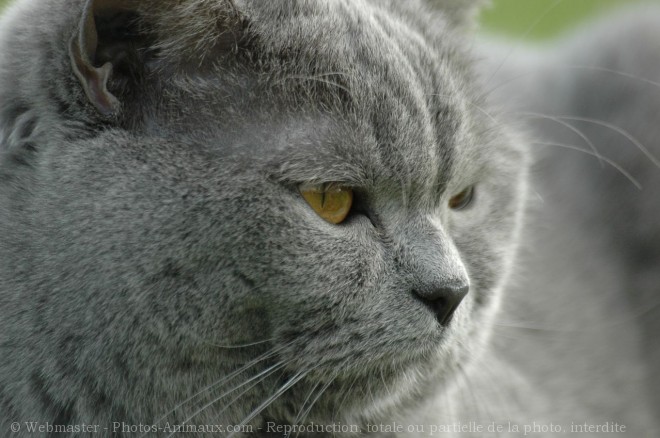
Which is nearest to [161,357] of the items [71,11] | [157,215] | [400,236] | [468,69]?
[157,215]

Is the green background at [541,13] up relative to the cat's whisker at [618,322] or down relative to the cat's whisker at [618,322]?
up

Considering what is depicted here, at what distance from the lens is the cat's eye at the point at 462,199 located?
1.57 m

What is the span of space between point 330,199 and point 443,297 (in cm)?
24

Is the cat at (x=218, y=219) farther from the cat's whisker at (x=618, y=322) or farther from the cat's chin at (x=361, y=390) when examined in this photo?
the cat's whisker at (x=618, y=322)

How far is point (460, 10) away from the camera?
1.84m

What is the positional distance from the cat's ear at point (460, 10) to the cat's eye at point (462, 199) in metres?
0.43

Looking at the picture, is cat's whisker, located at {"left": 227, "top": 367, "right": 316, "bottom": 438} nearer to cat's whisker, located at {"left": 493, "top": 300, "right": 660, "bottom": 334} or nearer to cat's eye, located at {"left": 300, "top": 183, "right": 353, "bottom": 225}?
cat's eye, located at {"left": 300, "top": 183, "right": 353, "bottom": 225}

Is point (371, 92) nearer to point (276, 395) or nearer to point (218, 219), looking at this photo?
point (218, 219)

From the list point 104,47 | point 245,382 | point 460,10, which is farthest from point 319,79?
point 460,10

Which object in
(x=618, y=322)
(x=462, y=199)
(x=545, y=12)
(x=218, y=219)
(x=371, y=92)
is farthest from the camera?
(x=618, y=322)

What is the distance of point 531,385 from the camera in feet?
6.86

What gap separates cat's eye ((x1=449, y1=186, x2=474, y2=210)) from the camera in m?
1.57

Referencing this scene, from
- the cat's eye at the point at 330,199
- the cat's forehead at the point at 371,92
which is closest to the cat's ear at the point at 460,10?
the cat's forehead at the point at 371,92

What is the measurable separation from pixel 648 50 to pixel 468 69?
100 cm
